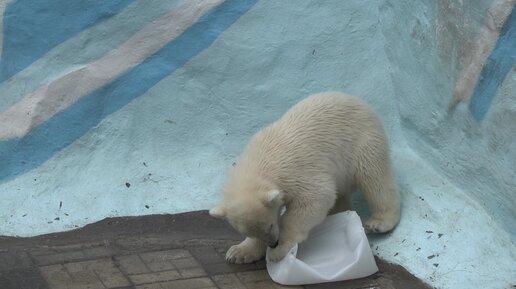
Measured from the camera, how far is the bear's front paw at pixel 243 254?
5276mm

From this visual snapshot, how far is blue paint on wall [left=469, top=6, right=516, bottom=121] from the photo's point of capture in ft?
16.8

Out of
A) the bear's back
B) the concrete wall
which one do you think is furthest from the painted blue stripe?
the bear's back

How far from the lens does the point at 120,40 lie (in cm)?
597

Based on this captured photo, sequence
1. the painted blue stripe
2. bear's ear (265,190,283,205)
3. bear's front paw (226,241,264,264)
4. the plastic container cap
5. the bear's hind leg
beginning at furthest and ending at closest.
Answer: the painted blue stripe → the bear's hind leg → bear's front paw (226,241,264,264) → the plastic container cap → bear's ear (265,190,283,205)

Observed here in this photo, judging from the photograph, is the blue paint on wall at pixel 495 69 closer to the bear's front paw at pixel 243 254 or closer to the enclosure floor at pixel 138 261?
the enclosure floor at pixel 138 261

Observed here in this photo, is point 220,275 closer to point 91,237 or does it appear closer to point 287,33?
point 91,237

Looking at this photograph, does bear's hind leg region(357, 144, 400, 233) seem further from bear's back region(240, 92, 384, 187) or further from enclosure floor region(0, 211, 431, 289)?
enclosure floor region(0, 211, 431, 289)

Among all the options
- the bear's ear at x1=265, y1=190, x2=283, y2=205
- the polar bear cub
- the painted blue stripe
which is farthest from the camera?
the painted blue stripe

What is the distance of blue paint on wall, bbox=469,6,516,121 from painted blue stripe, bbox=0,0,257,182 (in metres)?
1.67

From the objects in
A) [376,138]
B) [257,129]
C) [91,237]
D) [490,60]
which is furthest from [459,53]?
[91,237]

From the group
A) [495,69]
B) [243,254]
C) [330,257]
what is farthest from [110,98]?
[495,69]

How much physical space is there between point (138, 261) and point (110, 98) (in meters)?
1.26

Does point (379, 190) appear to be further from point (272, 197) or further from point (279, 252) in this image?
point (272, 197)

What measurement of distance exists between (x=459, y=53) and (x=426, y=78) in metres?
0.34
